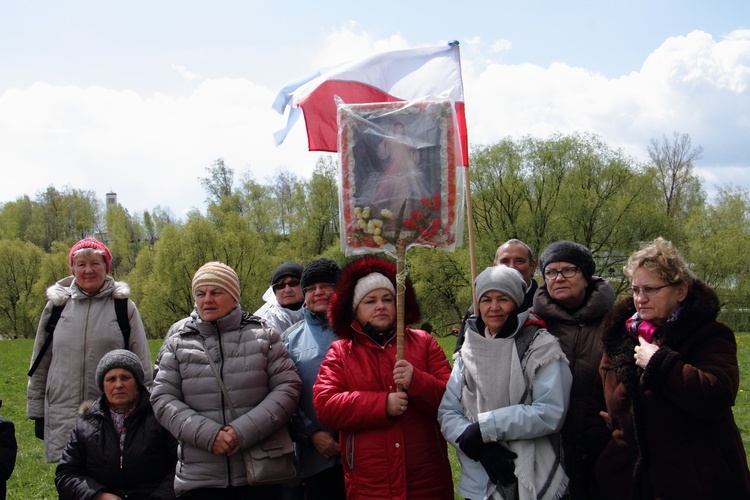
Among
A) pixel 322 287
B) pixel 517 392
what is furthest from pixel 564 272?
pixel 322 287

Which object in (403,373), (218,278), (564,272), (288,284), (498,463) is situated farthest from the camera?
(288,284)

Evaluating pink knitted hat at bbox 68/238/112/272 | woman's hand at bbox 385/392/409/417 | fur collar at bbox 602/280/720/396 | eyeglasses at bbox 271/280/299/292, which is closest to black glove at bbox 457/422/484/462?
woman's hand at bbox 385/392/409/417

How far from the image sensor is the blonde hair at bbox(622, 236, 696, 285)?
3436mm

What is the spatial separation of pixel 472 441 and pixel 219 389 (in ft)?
5.54

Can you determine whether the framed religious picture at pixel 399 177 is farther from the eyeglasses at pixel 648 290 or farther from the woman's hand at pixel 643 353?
the woman's hand at pixel 643 353

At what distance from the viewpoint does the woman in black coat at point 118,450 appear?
427 cm

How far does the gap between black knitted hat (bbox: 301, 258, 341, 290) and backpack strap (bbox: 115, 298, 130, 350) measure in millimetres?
1545

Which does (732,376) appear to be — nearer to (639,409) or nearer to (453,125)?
(639,409)

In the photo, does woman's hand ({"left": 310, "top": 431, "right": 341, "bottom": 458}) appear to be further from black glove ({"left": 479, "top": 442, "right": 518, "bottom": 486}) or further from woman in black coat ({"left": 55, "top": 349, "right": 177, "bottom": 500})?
black glove ({"left": 479, "top": 442, "right": 518, "bottom": 486})

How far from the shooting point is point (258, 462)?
164 inches

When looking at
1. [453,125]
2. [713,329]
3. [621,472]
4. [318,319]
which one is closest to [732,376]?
[713,329]

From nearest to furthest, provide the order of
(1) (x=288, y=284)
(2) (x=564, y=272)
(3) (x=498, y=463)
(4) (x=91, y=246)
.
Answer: (3) (x=498, y=463)
(2) (x=564, y=272)
(4) (x=91, y=246)
(1) (x=288, y=284)

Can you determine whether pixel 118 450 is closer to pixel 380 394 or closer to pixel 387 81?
pixel 380 394

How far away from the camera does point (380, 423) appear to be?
151 inches
